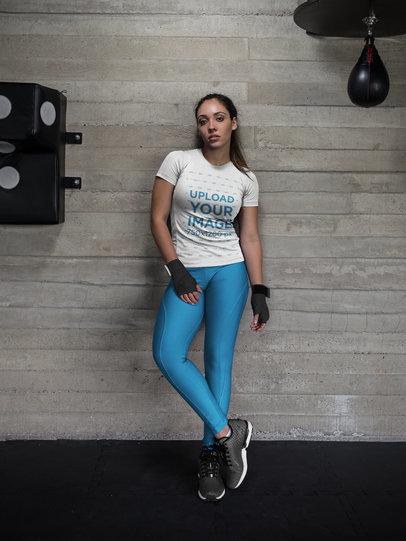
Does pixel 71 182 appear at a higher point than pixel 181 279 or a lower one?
higher

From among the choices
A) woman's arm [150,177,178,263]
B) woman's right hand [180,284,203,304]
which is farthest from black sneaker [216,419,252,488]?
woman's arm [150,177,178,263]

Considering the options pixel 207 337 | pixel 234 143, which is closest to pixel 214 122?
pixel 234 143

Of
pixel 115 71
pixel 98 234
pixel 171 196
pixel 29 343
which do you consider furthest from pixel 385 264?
pixel 29 343

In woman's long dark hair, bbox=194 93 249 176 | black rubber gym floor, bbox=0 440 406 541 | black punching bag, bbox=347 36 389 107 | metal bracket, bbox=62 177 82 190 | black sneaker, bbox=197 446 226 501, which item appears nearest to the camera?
black rubber gym floor, bbox=0 440 406 541

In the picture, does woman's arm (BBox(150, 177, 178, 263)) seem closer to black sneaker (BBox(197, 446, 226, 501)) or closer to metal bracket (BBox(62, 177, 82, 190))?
metal bracket (BBox(62, 177, 82, 190))

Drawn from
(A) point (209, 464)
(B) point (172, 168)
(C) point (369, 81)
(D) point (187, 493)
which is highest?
(C) point (369, 81)

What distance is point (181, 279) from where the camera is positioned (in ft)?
8.43

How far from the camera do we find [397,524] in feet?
7.60

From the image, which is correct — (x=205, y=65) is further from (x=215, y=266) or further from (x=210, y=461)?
(x=210, y=461)

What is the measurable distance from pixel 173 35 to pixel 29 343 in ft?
5.38

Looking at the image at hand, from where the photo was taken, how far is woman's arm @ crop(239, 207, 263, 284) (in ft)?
9.15

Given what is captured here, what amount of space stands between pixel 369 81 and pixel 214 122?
2.19ft

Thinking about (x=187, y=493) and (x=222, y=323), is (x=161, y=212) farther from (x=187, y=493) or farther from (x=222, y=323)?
(x=187, y=493)

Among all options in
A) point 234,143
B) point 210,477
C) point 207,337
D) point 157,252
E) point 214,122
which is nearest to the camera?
point 210,477
